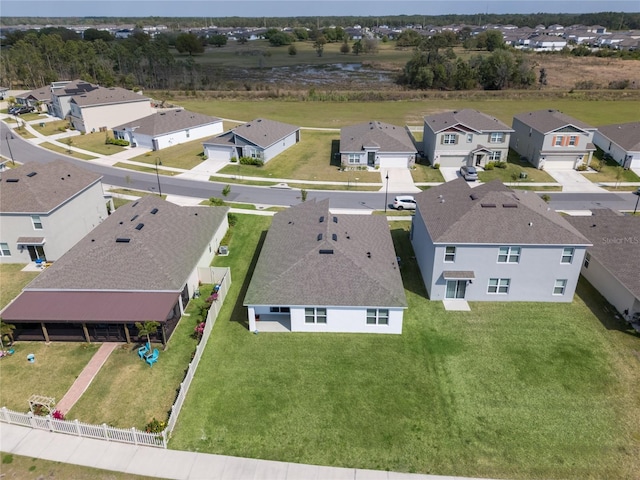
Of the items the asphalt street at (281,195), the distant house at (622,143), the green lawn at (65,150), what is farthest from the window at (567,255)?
the green lawn at (65,150)

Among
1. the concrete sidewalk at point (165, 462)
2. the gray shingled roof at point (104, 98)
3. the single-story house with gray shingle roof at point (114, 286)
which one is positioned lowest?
the concrete sidewalk at point (165, 462)

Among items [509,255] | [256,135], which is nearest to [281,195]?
[256,135]

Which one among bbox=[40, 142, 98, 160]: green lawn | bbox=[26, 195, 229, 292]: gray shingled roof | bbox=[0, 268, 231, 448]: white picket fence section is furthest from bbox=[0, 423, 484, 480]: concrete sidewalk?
bbox=[40, 142, 98, 160]: green lawn

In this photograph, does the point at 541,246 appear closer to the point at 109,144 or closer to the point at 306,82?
the point at 109,144

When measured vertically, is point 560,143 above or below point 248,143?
above

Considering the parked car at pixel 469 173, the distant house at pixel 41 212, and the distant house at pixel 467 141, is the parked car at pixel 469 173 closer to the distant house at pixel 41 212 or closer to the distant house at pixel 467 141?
the distant house at pixel 467 141

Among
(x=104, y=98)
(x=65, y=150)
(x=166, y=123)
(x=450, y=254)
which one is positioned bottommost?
(x=65, y=150)

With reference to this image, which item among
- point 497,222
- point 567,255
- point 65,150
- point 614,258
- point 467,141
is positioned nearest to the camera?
point 567,255

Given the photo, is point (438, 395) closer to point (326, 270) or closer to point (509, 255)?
point (326, 270)
